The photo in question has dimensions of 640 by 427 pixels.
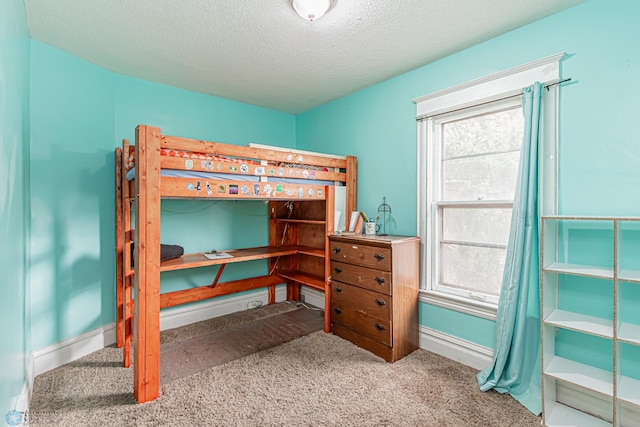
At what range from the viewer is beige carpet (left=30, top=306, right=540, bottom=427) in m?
1.78

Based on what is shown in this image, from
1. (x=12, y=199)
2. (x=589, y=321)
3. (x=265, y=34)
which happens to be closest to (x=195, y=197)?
(x=12, y=199)

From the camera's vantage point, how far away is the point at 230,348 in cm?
267

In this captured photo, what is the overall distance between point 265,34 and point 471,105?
5.32 ft

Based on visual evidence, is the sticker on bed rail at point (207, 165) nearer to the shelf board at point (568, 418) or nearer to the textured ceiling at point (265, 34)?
the textured ceiling at point (265, 34)

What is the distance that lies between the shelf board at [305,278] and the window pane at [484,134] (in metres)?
1.75

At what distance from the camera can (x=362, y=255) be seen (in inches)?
103

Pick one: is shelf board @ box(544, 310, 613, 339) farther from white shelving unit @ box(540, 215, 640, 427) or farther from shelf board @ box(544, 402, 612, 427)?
shelf board @ box(544, 402, 612, 427)

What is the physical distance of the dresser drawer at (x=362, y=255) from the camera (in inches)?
96.1

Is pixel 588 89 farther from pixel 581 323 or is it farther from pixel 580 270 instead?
pixel 581 323

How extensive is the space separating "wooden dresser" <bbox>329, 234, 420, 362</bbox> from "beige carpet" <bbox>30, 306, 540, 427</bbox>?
149 mm

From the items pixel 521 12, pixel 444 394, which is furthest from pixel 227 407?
pixel 521 12

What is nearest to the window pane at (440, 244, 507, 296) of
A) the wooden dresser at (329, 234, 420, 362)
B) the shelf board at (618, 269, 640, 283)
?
the wooden dresser at (329, 234, 420, 362)

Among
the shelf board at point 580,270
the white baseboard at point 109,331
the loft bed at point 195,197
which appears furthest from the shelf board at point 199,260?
the shelf board at point 580,270

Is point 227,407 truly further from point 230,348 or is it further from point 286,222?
point 286,222
